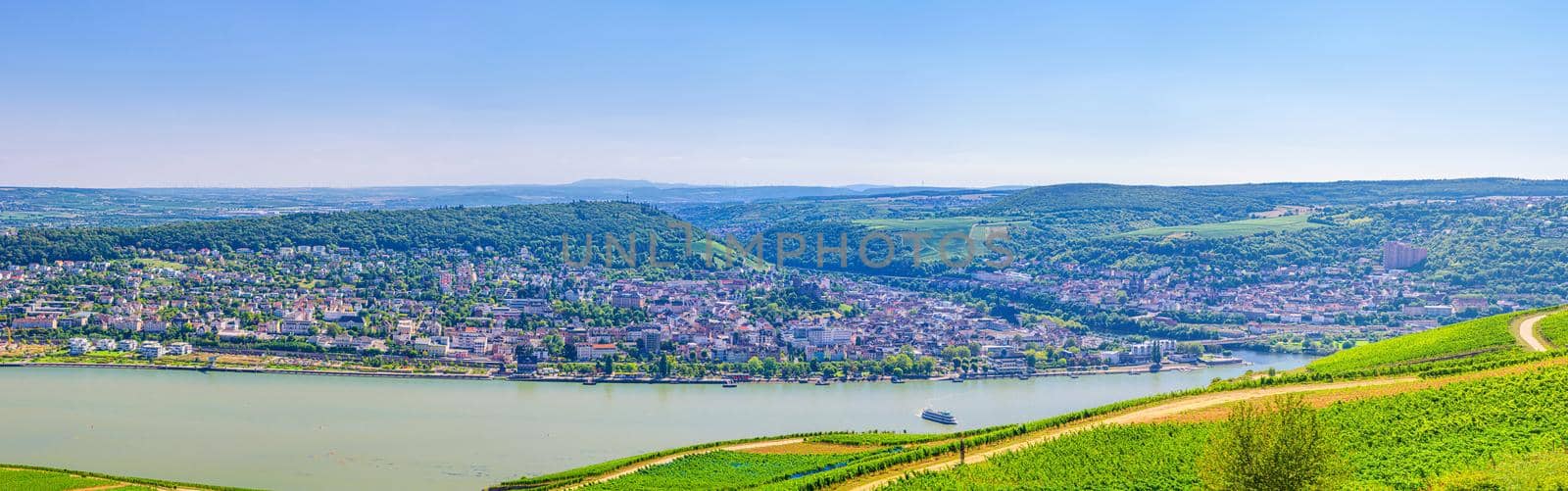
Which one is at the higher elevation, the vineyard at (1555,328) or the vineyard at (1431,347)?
the vineyard at (1555,328)

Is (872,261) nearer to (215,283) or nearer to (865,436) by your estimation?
(215,283)

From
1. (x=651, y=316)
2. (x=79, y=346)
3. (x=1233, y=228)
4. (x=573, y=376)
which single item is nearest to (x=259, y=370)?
(x=79, y=346)

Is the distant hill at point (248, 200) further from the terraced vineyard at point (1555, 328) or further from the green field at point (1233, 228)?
the terraced vineyard at point (1555, 328)

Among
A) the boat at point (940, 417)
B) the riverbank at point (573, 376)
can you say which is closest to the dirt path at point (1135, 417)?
the boat at point (940, 417)

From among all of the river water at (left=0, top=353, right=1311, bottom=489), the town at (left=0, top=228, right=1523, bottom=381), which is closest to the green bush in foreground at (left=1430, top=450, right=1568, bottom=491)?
the river water at (left=0, top=353, right=1311, bottom=489)

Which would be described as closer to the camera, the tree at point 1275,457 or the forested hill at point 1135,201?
the tree at point 1275,457

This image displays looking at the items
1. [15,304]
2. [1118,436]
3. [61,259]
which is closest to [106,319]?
[15,304]

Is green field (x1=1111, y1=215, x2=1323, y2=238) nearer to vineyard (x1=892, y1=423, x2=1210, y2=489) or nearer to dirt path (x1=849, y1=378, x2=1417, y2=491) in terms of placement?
dirt path (x1=849, y1=378, x2=1417, y2=491)
